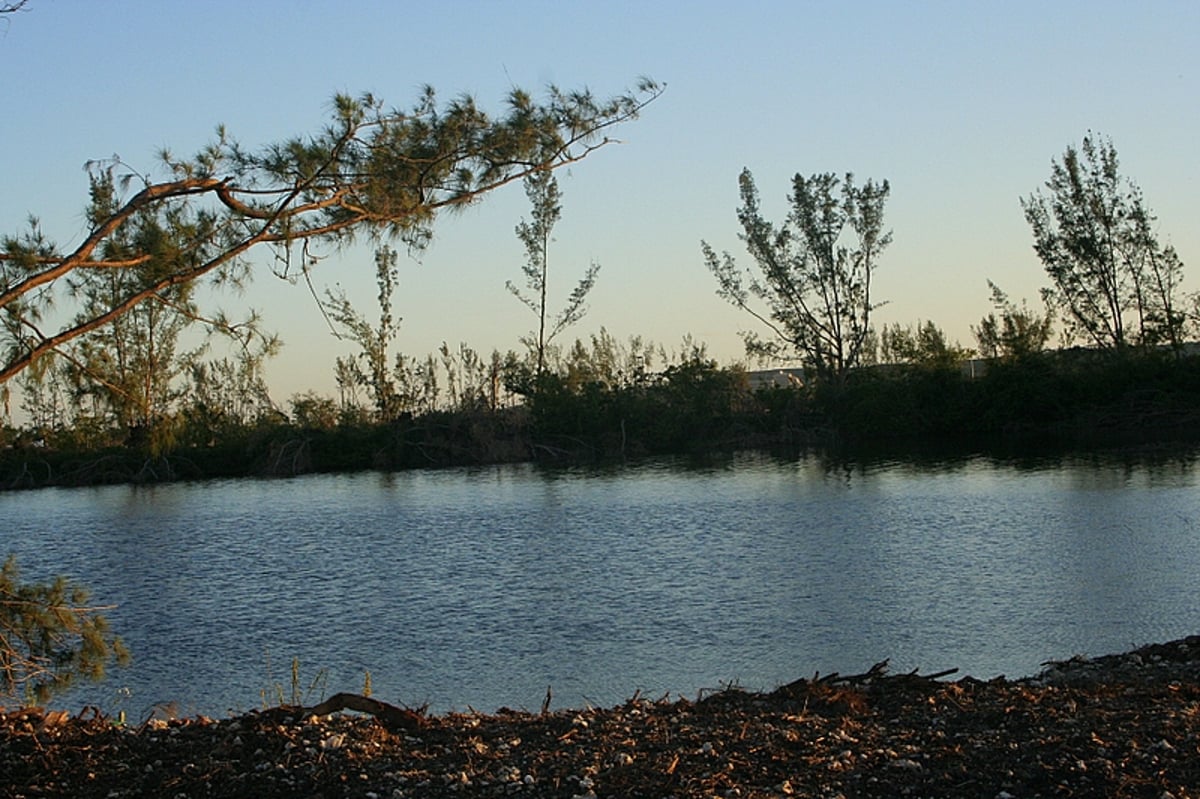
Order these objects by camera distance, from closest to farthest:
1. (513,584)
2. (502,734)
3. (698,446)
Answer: (502,734) → (513,584) → (698,446)

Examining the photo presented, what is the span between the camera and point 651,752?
16.5 feet

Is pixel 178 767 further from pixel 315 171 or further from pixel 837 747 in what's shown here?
pixel 315 171

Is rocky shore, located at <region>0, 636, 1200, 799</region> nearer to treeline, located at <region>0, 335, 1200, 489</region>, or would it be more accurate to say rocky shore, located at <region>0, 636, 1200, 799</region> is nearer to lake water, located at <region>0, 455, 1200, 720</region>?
lake water, located at <region>0, 455, 1200, 720</region>

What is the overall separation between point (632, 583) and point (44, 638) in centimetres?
856

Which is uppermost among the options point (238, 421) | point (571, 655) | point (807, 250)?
point (807, 250)

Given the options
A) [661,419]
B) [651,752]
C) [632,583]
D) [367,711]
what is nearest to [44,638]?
[367,711]

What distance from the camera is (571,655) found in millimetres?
10883

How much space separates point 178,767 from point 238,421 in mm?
39665

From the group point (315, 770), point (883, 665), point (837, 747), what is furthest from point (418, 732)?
point (883, 665)

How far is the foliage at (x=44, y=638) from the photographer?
22.3 ft

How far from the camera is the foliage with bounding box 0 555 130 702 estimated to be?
268 inches

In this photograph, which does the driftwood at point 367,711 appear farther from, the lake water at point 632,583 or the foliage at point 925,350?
the foliage at point 925,350

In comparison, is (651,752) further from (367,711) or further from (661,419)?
(661,419)

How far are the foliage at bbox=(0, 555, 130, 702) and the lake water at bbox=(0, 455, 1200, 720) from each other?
2392 millimetres
